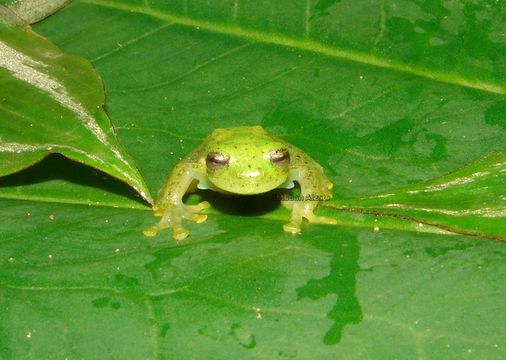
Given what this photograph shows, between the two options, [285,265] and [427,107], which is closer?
[285,265]

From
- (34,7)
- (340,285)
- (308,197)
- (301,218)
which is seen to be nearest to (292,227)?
(301,218)

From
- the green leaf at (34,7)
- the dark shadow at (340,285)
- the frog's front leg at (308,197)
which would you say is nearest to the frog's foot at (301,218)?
the frog's front leg at (308,197)

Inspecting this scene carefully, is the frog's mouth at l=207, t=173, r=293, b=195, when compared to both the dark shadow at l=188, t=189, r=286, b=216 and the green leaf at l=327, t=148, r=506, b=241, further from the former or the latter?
the green leaf at l=327, t=148, r=506, b=241

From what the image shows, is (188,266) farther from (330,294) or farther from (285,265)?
(330,294)

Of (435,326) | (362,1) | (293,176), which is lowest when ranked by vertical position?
(293,176)

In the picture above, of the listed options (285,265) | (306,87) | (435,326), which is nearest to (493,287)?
(435,326)

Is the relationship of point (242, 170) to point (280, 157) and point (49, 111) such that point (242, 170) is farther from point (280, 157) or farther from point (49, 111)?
point (49, 111)

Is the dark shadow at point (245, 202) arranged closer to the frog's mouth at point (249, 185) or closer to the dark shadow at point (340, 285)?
the frog's mouth at point (249, 185)
